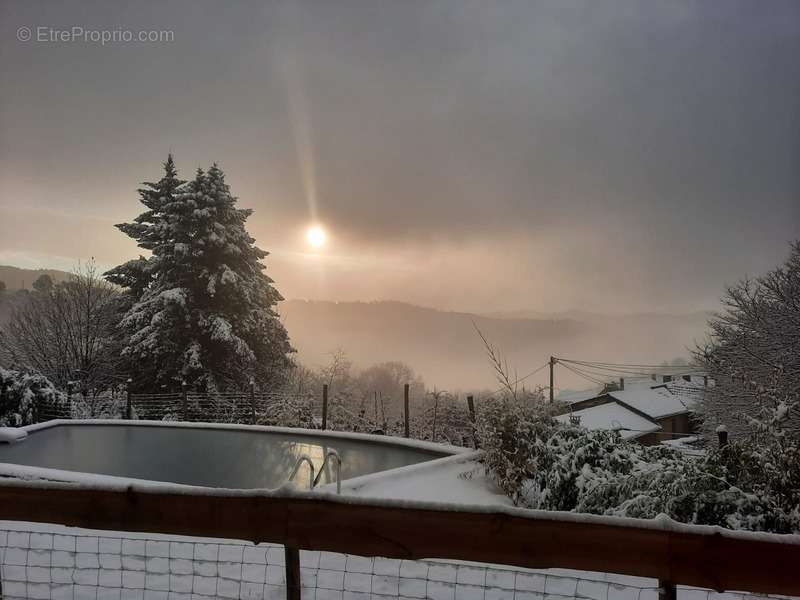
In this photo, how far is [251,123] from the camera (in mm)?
28594

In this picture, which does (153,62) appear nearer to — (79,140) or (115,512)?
(79,140)

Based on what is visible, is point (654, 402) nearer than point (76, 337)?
No

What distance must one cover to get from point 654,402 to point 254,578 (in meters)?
30.2

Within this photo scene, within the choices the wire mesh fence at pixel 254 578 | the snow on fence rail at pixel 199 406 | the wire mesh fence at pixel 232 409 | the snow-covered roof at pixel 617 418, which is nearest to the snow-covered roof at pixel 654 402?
the snow-covered roof at pixel 617 418

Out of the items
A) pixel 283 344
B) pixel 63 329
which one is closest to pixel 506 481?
pixel 283 344

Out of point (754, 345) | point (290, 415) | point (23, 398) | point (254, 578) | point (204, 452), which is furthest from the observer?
point (754, 345)

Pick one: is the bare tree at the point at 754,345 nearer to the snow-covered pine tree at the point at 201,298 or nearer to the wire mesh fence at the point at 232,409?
the wire mesh fence at the point at 232,409

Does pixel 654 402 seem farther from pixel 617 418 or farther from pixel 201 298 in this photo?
pixel 201 298

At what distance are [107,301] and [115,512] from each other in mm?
21146

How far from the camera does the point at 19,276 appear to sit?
29094 mm

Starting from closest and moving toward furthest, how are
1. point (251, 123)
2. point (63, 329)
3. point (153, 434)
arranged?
point (153, 434) → point (63, 329) → point (251, 123)

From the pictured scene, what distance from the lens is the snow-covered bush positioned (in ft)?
13.5

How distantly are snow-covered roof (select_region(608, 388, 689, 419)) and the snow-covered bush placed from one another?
80.9 ft

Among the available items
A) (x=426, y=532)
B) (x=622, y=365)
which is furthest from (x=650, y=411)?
(x=426, y=532)
